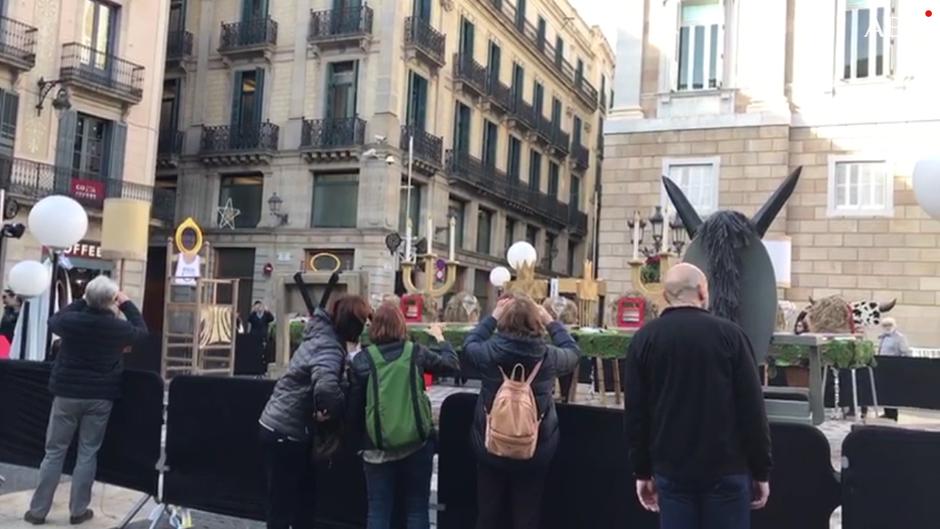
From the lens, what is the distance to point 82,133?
2519 centimetres

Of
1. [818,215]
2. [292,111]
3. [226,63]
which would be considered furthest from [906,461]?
[226,63]

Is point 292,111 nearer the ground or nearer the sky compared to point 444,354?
nearer the sky

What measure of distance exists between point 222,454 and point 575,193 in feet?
134

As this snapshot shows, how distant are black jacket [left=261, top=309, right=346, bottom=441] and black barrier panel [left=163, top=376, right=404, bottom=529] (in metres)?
0.80

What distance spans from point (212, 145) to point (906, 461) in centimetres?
2979

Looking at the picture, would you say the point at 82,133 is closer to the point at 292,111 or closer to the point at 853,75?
the point at 292,111

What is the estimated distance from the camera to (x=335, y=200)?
2944 centimetres

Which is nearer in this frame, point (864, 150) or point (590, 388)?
point (590, 388)

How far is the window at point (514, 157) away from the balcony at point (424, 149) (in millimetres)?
6823

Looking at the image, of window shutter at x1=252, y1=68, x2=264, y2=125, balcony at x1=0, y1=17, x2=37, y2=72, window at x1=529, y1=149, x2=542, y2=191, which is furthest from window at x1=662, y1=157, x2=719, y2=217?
window at x1=529, y1=149, x2=542, y2=191

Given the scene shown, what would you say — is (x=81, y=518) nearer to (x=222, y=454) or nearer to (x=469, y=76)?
(x=222, y=454)

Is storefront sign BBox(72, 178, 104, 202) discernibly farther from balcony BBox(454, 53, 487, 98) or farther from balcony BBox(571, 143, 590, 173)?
balcony BBox(571, 143, 590, 173)

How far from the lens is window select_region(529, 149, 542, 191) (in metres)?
40.2

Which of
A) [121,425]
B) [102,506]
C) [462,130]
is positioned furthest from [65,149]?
[121,425]
